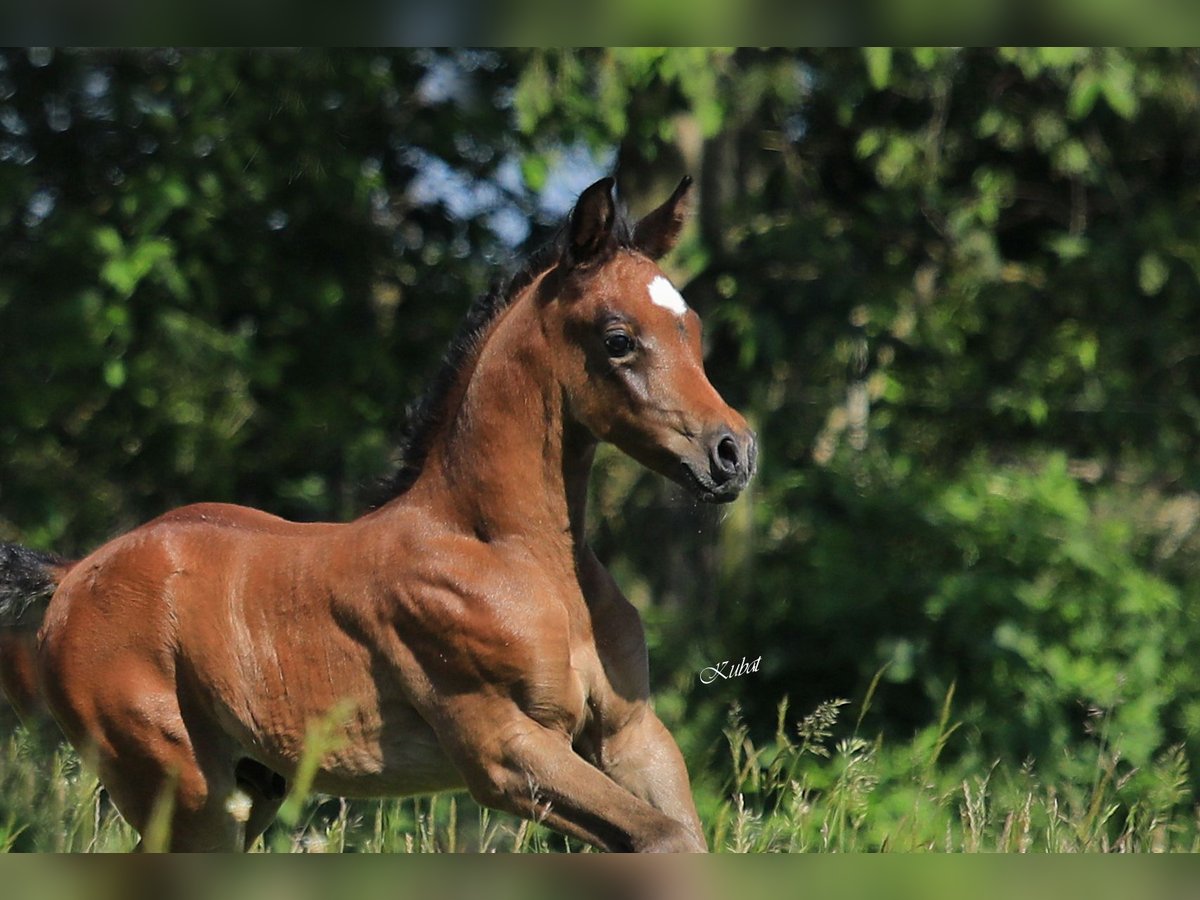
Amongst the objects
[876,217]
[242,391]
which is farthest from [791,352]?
[242,391]

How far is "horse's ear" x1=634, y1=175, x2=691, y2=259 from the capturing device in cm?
361

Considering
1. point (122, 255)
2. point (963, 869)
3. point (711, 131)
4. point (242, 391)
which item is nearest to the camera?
point (963, 869)

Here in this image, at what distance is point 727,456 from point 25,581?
2079mm

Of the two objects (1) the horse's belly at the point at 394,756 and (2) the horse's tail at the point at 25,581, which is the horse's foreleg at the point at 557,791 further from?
(2) the horse's tail at the point at 25,581

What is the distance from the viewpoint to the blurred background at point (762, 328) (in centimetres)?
718

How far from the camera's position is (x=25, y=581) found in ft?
13.1

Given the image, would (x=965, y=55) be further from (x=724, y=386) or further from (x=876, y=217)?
(x=724, y=386)

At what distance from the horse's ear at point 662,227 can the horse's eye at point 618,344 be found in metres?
0.39

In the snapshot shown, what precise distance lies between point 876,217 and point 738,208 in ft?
2.48

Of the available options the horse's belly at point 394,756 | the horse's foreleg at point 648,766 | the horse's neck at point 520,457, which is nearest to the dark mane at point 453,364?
the horse's neck at point 520,457

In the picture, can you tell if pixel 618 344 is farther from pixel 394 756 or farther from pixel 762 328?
pixel 762 328

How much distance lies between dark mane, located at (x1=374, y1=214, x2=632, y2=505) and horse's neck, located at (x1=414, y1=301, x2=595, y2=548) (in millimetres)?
170

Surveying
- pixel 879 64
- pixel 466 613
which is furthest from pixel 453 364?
pixel 879 64

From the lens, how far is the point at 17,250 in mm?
7543
